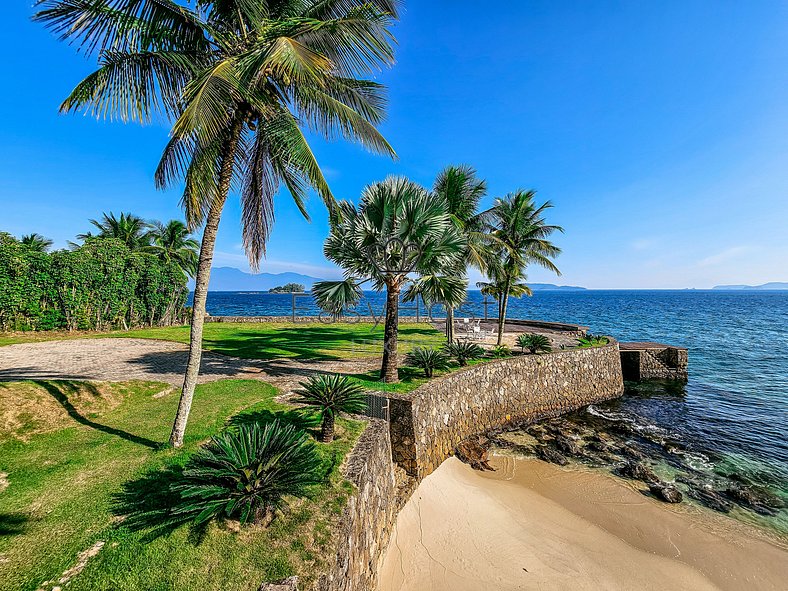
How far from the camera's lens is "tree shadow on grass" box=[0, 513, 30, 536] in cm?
367

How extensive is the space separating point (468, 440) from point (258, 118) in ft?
35.8

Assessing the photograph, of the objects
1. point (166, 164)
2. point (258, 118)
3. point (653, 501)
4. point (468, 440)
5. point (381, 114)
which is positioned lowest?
point (653, 501)

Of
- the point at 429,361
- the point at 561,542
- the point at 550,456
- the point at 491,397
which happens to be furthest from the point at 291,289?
the point at 561,542

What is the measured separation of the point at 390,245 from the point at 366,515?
293 inches

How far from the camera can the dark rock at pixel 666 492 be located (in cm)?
853

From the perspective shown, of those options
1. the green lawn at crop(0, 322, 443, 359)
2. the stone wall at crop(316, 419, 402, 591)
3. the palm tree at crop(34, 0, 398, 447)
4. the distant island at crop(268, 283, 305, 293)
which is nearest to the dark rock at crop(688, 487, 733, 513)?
the stone wall at crop(316, 419, 402, 591)

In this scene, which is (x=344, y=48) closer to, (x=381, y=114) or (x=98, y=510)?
(x=381, y=114)

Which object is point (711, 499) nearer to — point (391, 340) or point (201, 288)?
point (391, 340)

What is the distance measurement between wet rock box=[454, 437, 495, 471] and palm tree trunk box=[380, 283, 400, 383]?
3035 mm

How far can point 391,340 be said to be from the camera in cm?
1014

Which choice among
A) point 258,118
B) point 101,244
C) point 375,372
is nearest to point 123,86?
point 258,118

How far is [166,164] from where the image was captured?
22.2ft

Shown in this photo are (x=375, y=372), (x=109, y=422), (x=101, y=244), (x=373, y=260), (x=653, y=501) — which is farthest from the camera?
(x=101, y=244)

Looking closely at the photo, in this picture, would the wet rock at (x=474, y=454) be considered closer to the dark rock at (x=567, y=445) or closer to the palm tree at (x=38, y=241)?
the dark rock at (x=567, y=445)
